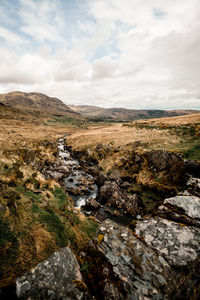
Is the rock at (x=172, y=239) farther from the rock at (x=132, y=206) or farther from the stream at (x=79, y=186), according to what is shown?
the stream at (x=79, y=186)

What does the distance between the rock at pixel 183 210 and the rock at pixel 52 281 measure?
27.5 feet

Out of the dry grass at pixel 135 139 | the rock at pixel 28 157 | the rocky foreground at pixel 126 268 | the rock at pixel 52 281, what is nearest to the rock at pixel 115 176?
the dry grass at pixel 135 139

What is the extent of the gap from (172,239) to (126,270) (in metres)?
3.02

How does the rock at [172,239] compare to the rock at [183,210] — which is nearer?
the rock at [172,239]

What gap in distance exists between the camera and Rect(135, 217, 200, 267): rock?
5926 millimetres

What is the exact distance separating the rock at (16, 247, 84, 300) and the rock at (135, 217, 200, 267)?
4055 millimetres

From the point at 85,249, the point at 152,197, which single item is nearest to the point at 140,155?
the point at 152,197

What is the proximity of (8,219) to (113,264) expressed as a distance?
22.4 ft

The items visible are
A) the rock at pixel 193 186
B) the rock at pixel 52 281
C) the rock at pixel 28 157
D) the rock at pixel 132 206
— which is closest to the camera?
the rock at pixel 52 281

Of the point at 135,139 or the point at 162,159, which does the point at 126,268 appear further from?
the point at 135,139

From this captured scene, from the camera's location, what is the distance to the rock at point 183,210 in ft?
31.7

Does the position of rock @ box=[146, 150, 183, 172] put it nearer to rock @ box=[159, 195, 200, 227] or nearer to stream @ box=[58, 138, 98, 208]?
rock @ box=[159, 195, 200, 227]

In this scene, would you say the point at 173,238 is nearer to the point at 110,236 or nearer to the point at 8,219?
the point at 110,236

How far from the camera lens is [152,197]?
17.7m
